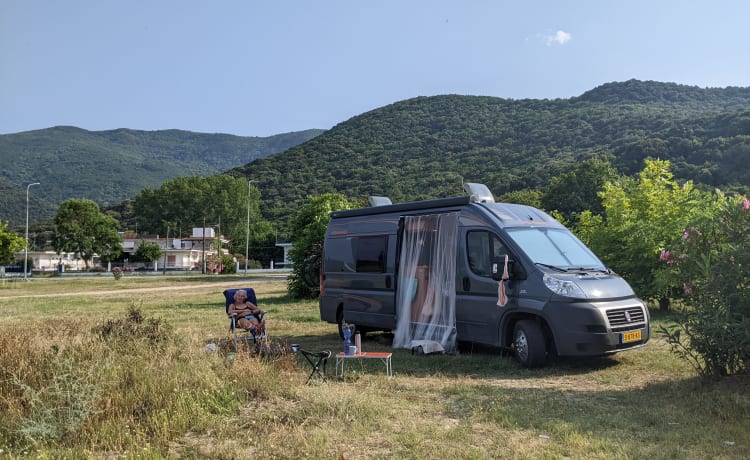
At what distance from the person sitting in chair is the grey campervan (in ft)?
6.17

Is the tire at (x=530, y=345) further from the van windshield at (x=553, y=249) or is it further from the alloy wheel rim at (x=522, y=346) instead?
the van windshield at (x=553, y=249)

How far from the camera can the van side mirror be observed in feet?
28.1

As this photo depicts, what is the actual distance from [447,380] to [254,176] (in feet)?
377

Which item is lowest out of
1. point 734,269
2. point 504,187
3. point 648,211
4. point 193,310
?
point 193,310

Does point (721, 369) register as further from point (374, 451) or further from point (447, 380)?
point (374, 451)

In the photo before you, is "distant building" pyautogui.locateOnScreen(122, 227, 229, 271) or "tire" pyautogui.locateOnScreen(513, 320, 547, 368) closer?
"tire" pyautogui.locateOnScreen(513, 320, 547, 368)

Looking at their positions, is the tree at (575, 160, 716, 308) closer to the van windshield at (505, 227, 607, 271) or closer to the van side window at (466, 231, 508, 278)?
the van windshield at (505, 227, 607, 271)

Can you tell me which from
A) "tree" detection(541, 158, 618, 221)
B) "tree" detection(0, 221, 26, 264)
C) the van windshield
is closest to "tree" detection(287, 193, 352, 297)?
the van windshield

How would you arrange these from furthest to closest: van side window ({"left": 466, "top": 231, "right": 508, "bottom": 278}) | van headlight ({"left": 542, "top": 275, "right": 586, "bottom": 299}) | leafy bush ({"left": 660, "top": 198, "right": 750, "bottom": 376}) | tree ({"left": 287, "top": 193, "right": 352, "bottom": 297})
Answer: tree ({"left": 287, "top": 193, "right": 352, "bottom": 297}) < van side window ({"left": 466, "top": 231, "right": 508, "bottom": 278}) < van headlight ({"left": 542, "top": 275, "right": 586, "bottom": 299}) < leafy bush ({"left": 660, "top": 198, "right": 750, "bottom": 376})

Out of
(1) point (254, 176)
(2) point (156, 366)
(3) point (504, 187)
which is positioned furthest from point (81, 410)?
(1) point (254, 176)

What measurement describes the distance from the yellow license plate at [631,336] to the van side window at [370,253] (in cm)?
417

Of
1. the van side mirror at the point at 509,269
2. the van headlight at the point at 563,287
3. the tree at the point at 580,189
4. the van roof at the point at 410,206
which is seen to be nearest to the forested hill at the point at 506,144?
the tree at the point at 580,189

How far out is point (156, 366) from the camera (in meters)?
6.25

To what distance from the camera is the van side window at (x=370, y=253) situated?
11.0 m
